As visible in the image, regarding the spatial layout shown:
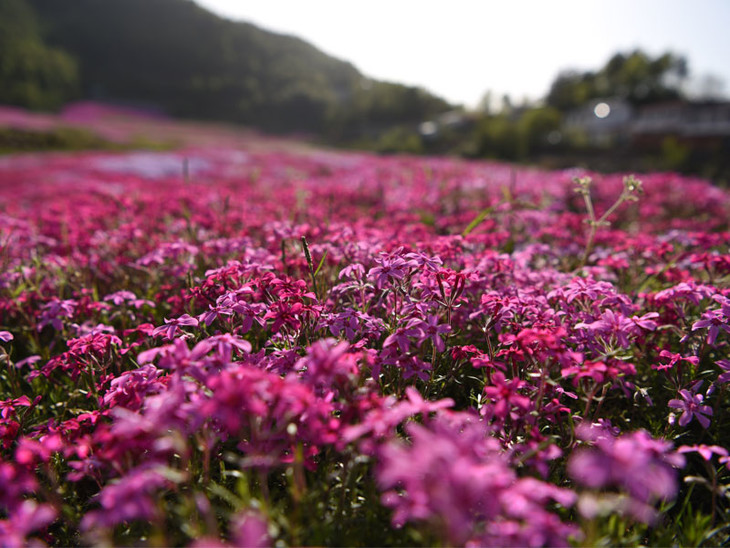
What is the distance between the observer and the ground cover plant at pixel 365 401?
1.22 m

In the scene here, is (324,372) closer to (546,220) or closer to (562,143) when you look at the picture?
(546,220)

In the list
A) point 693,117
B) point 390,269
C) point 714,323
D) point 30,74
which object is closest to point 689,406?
point 714,323

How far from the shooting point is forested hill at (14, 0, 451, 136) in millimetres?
52938

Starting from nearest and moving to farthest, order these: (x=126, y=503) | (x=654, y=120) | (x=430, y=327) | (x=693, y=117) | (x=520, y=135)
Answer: (x=126, y=503) < (x=430, y=327) < (x=520, y=135) < (x=693, y=117) < (x=654, y=120)

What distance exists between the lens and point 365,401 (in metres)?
1.53

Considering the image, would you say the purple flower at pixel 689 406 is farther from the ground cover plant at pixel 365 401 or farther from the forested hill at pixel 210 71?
the forested hill at pixel 210 71

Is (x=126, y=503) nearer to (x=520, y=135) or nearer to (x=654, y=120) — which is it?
(x=520, y=135)

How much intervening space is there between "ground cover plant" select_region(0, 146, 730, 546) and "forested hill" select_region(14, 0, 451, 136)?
4814 cm

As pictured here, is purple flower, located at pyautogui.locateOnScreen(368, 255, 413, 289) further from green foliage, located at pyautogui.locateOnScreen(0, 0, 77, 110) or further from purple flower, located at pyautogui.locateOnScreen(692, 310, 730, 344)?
green foliage, located at pyautogui.locateOnScreen(0, 0, 77, 110)

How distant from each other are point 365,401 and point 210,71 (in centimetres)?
7361

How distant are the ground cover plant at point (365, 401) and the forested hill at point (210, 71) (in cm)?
4814

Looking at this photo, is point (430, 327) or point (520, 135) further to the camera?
point (520, 135)

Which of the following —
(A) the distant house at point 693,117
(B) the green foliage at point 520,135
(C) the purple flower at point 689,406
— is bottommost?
(C) the purple flower at point 689,406

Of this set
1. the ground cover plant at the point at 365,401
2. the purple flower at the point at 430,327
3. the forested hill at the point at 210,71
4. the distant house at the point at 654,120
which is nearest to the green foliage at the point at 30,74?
the forested hill at the point at 210,71
